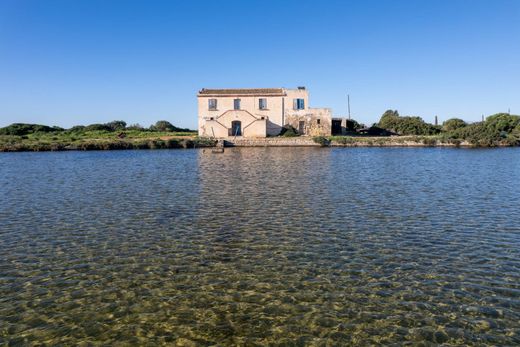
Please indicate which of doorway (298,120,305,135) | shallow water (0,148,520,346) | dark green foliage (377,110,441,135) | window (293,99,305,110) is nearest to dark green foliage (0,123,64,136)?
window (293,99,305,110)

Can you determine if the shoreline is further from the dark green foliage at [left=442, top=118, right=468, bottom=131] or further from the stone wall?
the dark green foliage at [left=442, top=118, right=468, bottom=131]

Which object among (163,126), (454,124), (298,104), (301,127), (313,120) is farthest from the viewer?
(163,126)

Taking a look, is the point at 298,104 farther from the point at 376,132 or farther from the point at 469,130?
the point at 469,130

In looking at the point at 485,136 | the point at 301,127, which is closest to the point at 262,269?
the point at 301,127

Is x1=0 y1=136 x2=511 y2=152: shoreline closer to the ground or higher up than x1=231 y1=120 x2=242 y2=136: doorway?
closer to the ground

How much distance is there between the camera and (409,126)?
9288 centimetres

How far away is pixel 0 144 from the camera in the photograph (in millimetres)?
73188

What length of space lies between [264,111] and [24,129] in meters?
64.3

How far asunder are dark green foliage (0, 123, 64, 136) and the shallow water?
87708 millimetres

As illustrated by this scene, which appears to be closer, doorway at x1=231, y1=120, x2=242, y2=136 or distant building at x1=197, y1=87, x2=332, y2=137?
doorway at x1=231, y1=120, x2=242, y2=136

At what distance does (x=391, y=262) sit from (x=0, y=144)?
266 feet

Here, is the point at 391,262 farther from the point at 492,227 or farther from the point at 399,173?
the point at 399,173

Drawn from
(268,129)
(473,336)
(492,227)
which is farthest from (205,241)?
(268,129)

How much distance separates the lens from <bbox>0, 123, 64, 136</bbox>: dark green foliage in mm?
95950
